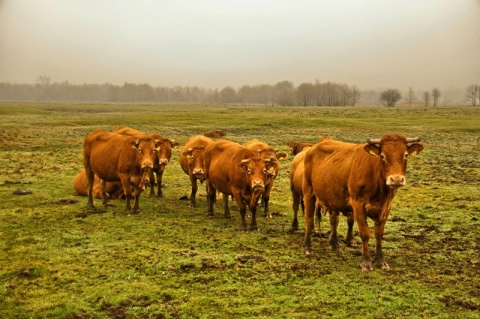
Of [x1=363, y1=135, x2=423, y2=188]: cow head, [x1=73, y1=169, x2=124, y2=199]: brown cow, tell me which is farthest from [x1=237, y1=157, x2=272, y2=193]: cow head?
[x1=73, y1=169, x2=124, y2=199]: brown cow

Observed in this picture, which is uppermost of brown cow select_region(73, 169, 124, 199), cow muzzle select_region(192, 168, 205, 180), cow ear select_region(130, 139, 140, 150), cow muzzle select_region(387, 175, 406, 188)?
cow ear select_region(130, 139, 140, 150)

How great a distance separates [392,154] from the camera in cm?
791

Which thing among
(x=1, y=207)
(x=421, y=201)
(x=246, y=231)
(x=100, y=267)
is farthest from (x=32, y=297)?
(x=421, y=201)

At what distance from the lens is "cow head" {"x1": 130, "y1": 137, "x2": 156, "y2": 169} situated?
517 inches

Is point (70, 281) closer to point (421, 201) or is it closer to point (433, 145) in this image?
point (421, 201)

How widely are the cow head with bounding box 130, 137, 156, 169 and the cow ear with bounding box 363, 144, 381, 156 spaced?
7.10 m

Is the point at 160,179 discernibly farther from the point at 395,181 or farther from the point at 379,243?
the point at 395,181

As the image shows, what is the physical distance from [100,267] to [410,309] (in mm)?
5987

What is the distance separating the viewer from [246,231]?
1186cm

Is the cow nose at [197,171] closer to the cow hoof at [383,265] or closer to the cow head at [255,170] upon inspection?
the cow head at [255,170]

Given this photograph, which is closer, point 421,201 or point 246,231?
point 246,231

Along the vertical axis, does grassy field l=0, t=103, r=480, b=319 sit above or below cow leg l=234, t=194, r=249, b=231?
below

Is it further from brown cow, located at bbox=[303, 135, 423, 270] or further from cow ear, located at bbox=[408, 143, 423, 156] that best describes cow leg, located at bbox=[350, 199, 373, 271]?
cow ear, located at bbox=[408, 143, 423, 156]

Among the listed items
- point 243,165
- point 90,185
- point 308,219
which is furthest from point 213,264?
point 90,185
